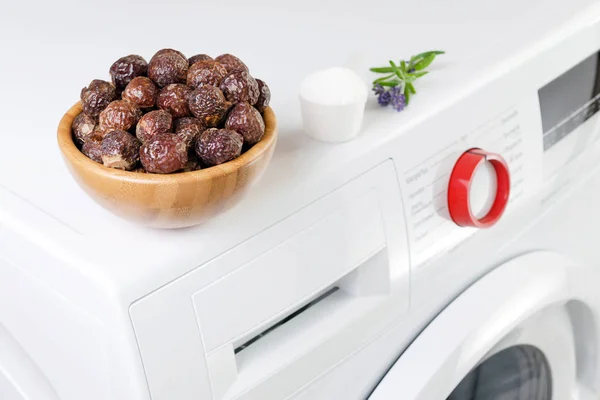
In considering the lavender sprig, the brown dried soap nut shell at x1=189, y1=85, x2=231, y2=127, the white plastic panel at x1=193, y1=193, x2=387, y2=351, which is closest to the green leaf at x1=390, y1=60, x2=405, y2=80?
the lavender sprig

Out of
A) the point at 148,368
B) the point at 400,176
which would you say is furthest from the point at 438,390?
the point at 148,368

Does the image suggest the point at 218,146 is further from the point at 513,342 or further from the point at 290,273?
the point at 513,342

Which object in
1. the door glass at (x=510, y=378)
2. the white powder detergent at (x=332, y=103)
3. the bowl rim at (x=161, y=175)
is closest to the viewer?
the bowl rim at (x=161, y=175)

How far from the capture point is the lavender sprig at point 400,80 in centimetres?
69

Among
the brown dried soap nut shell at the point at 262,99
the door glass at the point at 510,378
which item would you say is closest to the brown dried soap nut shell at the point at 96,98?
the brown dried soap nut shell at the point at 262,99

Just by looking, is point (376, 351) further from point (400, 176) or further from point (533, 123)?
point (533, 123)

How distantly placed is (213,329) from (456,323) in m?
0.28

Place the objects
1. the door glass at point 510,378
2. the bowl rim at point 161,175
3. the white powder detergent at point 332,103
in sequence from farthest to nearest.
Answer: the door glass at point 510,378 → the white powder detergent at point 332,103 → the bowl rim at point 161,175

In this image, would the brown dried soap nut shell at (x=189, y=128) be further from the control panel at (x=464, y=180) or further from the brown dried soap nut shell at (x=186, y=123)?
the control panel at (x=464, y=180)

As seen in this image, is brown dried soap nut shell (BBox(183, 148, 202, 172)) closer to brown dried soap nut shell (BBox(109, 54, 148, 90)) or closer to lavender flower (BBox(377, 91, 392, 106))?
brown dried soap nut shell (BBox(109, 54, 148, 90))

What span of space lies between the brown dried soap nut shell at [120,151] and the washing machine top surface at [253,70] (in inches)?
2.6

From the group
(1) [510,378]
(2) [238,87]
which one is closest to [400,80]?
(2) [238,87]

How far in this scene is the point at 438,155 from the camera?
2.31 ft

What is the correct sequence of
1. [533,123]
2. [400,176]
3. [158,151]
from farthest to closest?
1. [533,123]
2. [400,176]
3. [158,151]
